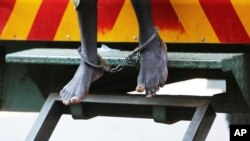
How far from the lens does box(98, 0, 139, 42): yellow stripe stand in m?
3.05

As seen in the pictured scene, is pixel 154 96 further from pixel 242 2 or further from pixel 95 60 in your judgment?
pixel 242 2

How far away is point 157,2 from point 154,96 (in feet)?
Result: 1.46

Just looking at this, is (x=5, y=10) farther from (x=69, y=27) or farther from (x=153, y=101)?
(x=153, y=101)

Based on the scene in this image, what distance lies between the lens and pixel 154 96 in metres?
2.79

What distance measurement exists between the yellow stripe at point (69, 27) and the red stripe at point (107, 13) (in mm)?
112

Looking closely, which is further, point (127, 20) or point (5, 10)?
point (5, 10)

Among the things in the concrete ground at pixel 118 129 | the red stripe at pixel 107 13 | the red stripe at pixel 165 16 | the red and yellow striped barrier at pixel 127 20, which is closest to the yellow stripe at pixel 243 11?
the red and yellow striped barrier at pixel 127 20

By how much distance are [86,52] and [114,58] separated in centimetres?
11

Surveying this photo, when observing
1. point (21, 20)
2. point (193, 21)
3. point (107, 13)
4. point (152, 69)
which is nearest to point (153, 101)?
point (152, 69)

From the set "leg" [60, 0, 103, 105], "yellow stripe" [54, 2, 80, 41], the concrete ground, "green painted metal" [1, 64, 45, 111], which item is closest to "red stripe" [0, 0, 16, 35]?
"yellow stripe" [54, 2, 80, 41]

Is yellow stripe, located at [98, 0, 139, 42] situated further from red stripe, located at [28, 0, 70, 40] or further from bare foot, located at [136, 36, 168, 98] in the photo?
bare foot, located at [136, 36, 168, 98]

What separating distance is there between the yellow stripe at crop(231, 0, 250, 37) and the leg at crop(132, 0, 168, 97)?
0.37 m

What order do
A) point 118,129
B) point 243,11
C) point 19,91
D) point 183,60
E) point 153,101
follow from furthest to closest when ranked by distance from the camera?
point 118,129 < point 19,91 < point 243,11 < point 153,101 < point 183,60

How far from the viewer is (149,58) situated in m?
2.68
